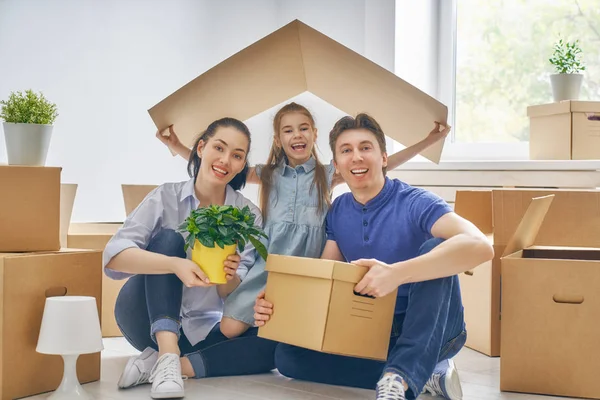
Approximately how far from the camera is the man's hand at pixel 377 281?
1.52m

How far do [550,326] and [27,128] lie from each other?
1.29 metres

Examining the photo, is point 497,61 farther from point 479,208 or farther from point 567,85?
point 479,208

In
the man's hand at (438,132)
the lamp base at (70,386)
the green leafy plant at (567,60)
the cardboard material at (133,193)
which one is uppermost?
the green leafy plant at (567,60)

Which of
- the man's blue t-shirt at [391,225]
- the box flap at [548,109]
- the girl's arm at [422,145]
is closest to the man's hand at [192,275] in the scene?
the man's blue t-shirt at [391,225]

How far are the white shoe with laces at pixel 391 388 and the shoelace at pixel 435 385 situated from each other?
0.57ft

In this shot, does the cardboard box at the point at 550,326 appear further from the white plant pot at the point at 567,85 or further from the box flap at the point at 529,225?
the white plant pot at the point at 567,85

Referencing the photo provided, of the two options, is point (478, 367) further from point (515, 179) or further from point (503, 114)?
point (503, 114)

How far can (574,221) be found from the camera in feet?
6.66

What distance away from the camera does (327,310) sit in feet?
4.97

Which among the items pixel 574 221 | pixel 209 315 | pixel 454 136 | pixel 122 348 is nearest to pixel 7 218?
pixel 209 315

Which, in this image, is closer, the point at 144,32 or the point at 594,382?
the point at 594,382

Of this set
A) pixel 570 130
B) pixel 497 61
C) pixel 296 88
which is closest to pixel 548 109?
pixel 570 130

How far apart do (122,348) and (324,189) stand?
79 cm

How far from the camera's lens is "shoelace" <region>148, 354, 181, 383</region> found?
166 cm
